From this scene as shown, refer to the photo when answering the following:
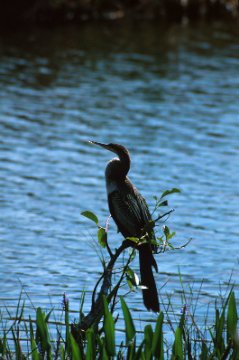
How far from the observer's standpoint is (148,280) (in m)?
6.54

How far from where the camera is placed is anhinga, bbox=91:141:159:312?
6547 millimetres

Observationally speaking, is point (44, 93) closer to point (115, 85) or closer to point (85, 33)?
point (115, 85)

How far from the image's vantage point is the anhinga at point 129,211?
6547 mm

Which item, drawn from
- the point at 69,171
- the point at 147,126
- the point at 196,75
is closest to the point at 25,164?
the point at 69,171

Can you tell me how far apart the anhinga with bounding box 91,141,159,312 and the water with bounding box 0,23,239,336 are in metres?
2.46

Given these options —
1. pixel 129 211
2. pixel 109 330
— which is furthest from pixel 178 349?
pixel 129 211

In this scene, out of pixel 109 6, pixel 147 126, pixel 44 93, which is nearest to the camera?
pixel 147 126

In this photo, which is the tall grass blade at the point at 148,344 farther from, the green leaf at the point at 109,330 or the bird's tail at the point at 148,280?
the bird's tail at the point at 148,280

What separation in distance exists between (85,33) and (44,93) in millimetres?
7671

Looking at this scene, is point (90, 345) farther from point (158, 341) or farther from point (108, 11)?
point (108, 11)

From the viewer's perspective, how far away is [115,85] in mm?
21609

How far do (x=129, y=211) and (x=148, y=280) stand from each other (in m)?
0.45

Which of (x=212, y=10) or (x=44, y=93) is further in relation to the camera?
(x=212, y=10)

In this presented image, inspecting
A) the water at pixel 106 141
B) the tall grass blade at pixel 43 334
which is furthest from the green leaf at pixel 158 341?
the water at pixel 106 141
